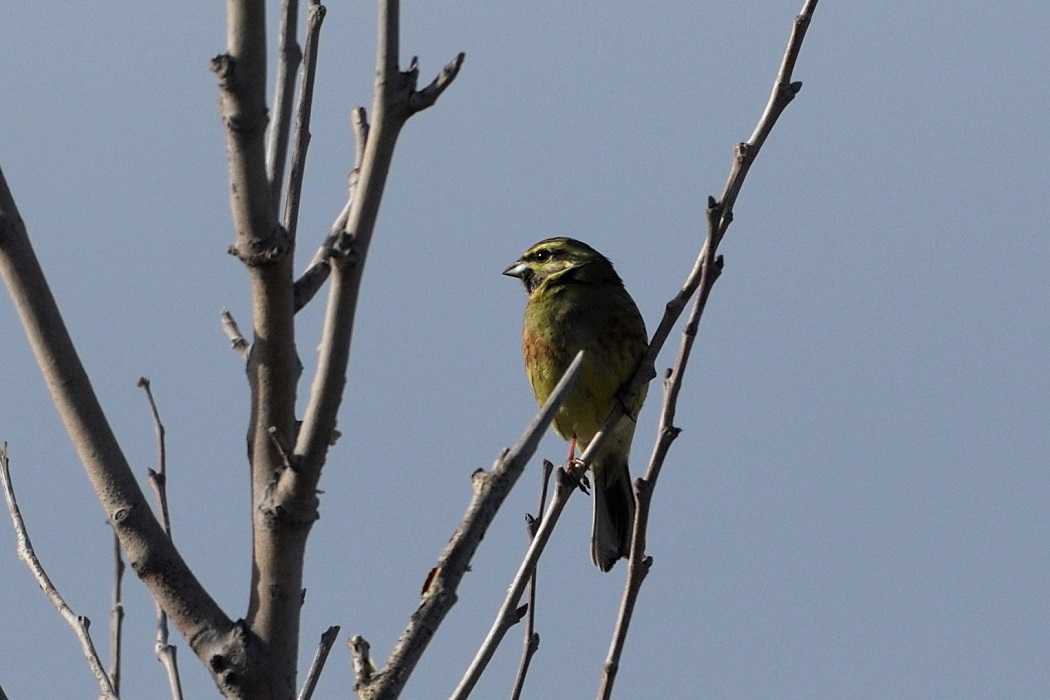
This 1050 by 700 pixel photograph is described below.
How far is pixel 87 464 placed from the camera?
2.10m

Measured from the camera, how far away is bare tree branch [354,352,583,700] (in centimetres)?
206

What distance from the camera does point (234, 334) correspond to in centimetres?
271

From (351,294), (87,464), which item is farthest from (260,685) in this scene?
(351,294)

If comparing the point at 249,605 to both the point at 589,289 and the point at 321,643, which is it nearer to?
the point at 321,643

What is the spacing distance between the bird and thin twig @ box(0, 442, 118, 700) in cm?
303

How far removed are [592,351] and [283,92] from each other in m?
3.41

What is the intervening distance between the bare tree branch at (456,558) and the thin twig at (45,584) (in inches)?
31.3

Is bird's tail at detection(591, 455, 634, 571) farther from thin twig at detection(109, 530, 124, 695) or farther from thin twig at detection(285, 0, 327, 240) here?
thin twig at detection(285, 0, 327, 240)

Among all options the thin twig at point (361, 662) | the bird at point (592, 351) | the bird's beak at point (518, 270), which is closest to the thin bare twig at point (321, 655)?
the thin twig at point (361, 662)

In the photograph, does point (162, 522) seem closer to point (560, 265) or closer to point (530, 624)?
point (530, 624)

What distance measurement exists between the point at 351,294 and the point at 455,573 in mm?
522

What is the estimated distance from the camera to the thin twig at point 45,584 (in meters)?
2.67

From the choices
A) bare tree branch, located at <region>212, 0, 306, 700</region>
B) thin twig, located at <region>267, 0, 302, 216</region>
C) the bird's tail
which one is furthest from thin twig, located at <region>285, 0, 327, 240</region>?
the bird's tail

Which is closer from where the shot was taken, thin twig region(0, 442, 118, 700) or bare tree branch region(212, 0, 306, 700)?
bare tree branch region(212, 0, 306, 700)
